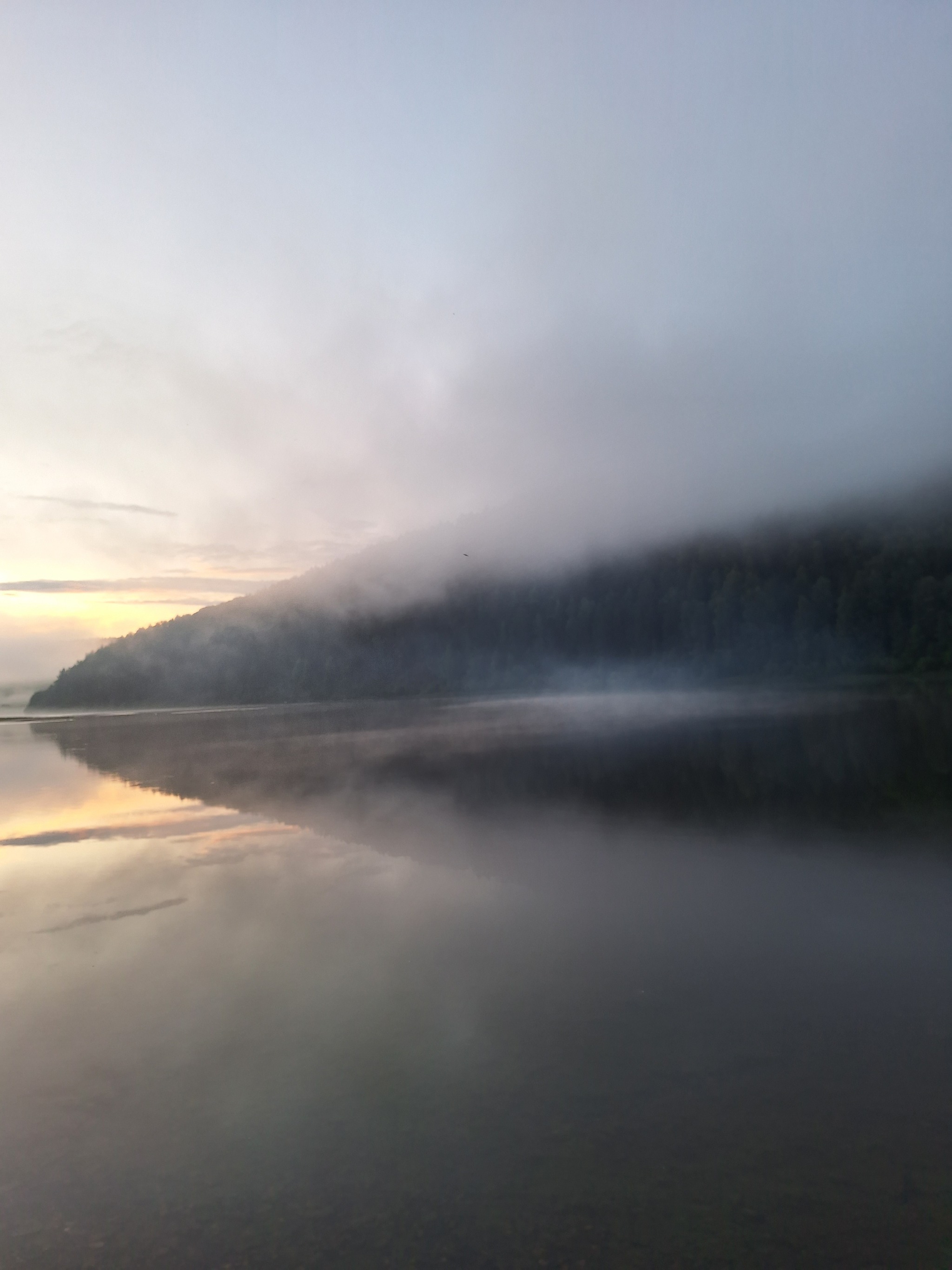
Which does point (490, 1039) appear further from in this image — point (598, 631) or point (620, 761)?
point (598, 631)

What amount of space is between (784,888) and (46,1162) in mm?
9800

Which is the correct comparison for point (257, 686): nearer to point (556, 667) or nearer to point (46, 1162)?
point (556, 667)

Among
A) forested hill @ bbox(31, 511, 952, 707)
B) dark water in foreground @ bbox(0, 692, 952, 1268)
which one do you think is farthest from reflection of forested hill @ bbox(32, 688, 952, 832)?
forested hill @ bbox(31, 511, 952, 707)

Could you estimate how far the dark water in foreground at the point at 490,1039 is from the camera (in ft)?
18.5

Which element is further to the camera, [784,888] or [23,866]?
[23,866]

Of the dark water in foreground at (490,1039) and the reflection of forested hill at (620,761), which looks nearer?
the dark water in foreground at (490,1039)

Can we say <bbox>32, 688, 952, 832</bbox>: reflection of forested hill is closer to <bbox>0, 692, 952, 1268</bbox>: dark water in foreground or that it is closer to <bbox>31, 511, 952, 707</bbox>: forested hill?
<bbox>0, 692, 952, 1268</bbox>: dark water in foreground

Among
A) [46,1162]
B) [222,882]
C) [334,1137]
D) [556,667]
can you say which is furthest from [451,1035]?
[556,667]

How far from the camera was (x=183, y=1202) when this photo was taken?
6031mm

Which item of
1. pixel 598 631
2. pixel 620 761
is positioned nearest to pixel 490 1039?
pixel 620 761

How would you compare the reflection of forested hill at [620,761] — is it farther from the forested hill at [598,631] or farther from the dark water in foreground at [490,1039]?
the forested hill at [598,631]

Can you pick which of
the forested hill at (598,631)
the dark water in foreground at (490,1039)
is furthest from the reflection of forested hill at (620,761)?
the forested hill at (598,631)

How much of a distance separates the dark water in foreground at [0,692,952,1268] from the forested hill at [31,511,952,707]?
8591cm

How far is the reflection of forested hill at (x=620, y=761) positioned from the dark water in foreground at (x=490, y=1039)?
48 centimetres
